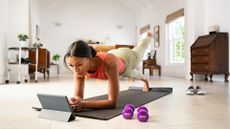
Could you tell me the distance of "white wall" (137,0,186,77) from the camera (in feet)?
25.4

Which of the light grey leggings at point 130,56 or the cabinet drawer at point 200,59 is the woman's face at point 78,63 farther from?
the cabinet drawer at point 200,59

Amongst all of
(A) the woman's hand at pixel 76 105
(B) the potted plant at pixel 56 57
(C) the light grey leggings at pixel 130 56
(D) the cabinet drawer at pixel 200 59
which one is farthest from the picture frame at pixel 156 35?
(A) the woman's hand at pixel 76 105

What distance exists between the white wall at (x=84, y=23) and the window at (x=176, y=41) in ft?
11.9

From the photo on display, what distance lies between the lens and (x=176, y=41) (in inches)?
322

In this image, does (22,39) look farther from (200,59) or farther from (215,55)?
(215,55)

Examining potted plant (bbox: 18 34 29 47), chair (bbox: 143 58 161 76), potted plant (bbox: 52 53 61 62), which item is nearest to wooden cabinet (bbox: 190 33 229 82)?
chair (bbox: 143 58 161 76)

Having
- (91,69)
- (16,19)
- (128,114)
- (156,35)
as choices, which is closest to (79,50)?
(91,69)

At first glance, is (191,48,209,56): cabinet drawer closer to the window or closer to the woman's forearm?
the window

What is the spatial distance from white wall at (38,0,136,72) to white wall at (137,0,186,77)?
1584mm

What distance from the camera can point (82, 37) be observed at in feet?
37.9

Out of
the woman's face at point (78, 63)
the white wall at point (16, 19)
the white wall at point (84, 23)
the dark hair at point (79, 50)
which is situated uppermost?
the white wall at point (84, 23)

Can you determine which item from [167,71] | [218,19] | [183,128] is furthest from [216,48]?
[183,128]

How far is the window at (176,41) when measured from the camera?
25.7ft

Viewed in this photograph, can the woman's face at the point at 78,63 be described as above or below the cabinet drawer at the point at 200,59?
below
